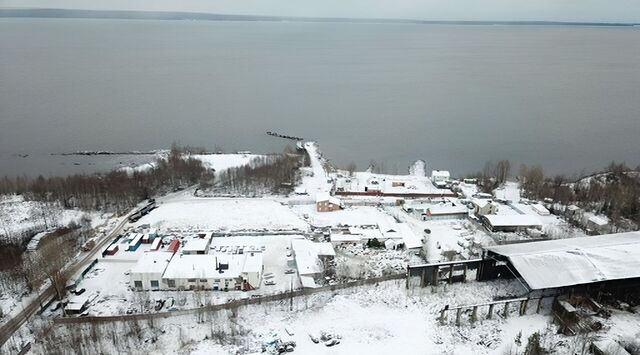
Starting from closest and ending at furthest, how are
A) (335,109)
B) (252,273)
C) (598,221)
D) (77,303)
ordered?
(77,303)
(252,273)
(598,221)
(335,109)

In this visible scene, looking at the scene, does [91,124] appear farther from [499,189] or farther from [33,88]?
[499,189]

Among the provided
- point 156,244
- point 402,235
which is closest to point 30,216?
point 156,244

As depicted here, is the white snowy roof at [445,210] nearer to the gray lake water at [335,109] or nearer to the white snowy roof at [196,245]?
the gray lake water at [335,109]

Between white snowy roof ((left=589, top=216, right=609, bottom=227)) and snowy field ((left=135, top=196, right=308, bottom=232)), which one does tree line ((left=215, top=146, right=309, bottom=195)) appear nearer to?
snowy field ((left=135, top=196, right=308, bottom=232))

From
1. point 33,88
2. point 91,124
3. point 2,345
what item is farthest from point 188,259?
point 33,88

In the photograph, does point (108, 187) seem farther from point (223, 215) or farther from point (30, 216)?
point (223, 215)

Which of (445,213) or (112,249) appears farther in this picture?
(445,213)
